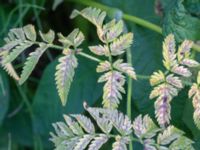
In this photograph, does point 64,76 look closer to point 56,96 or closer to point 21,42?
point 21,42

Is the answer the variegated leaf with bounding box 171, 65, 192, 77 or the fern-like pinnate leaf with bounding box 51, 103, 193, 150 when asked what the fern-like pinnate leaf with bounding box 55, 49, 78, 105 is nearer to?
the fern-like pinnate leaf with bounding box 51, 103, 193, 150

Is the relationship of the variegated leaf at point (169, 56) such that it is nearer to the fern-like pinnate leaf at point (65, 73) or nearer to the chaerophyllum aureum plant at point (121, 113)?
the chaerophyllum aureum plant at point (121, 113)

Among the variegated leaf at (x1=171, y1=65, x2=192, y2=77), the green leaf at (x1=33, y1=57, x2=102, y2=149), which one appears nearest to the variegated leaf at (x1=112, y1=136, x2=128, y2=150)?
the variegated leaf at (x1=171, y1=65, x2=192, y2=77)

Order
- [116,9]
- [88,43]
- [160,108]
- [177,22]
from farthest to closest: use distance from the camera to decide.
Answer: [88,43] → [116,9] → [177,22] → [160,108]

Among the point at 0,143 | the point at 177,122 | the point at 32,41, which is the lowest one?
the point at 0,143

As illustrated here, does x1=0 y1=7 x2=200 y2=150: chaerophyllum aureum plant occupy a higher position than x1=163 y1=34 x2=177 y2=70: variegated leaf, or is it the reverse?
x1=163 y1=34 x2=177 y2=70: variegated leaf

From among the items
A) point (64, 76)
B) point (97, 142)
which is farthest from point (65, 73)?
point (97, 142)

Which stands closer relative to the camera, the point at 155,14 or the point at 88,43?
the point at 155,14

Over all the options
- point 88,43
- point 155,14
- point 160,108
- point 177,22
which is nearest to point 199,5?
point 177,22

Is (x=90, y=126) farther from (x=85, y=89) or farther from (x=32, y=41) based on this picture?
(x=85, y=89)
